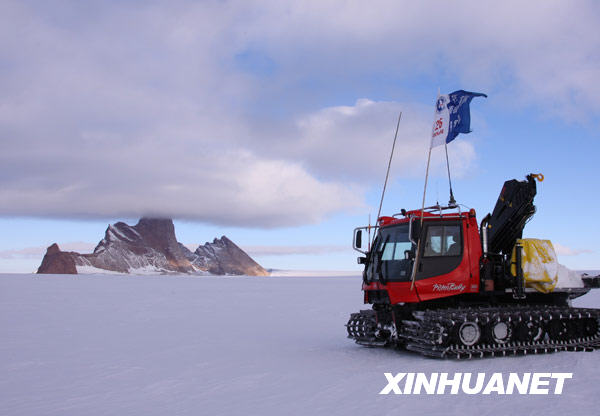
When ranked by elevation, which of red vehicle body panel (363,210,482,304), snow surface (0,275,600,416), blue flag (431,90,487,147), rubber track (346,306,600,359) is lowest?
snow surface (0,275,600,416)

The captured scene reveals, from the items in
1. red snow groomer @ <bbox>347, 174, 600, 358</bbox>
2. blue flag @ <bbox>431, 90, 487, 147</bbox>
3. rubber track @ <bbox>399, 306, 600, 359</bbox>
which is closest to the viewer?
rubber track @ <bbox>399, 306, 600, 359</bbox>

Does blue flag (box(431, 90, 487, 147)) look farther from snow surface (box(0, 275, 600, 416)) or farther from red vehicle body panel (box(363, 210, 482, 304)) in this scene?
snow surface (box(0, 275, 600, 416))

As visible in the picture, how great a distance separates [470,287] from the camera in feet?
37.1

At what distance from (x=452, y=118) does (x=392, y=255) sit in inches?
128

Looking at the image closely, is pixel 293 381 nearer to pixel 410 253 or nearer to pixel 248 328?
pixel 410 253

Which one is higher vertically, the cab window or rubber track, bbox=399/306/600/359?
the cab window

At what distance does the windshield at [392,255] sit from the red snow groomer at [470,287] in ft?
0.07

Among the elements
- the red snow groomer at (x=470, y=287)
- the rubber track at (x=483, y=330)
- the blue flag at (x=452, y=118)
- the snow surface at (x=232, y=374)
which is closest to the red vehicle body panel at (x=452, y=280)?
the red snow groomer at (x=470, y=287)

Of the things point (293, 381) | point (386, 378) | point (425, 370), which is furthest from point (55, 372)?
point (425, 370)

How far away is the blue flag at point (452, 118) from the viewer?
11922mm

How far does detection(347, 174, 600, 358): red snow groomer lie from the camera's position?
10.6 metres

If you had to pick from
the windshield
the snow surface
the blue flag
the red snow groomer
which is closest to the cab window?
the red snow groomer

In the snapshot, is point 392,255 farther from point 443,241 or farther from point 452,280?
point 452,280

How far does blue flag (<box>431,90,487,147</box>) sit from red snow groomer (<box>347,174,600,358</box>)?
5.14 feet
